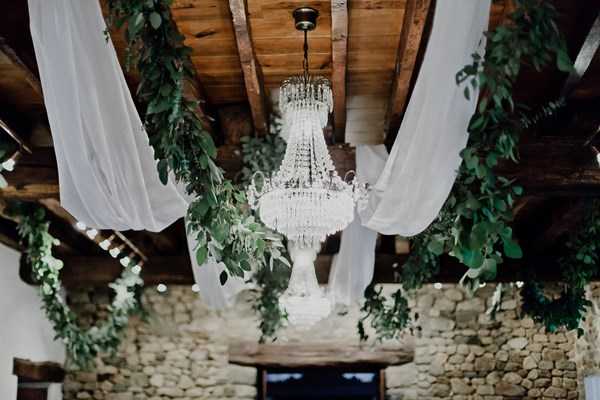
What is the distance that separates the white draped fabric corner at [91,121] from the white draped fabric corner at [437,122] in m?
1.15

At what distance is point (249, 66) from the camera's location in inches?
173

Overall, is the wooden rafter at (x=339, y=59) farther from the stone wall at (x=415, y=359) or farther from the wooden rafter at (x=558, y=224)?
the stone wall at (x=415, y=359)

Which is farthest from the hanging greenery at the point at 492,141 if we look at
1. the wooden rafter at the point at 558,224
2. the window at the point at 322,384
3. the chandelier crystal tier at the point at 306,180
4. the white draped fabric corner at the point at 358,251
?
the window at the point at 322,384

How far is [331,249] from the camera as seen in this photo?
831 centimetres

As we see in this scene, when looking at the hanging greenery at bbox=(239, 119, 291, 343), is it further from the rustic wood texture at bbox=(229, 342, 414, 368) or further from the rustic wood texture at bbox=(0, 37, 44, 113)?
the rustic wood texture at bbox=(0, 37, 44, 113)

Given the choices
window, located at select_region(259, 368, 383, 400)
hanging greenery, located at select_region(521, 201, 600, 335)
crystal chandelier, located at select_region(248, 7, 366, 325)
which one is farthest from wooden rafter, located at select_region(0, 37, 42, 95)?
window, located at select_region(259, 368, 383, 400)

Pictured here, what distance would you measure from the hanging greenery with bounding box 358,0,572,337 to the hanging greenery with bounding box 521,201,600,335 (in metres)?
2.89

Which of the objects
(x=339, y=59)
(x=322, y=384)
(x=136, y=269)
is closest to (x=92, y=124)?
(x=339, y=59)

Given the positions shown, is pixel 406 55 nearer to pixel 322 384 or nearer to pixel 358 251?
pixel 358 251

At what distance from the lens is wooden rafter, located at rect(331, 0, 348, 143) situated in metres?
3.77

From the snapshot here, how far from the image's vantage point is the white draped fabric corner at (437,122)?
2.73 m

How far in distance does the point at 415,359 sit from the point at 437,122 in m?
5.38

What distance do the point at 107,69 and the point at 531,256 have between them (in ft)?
17.4

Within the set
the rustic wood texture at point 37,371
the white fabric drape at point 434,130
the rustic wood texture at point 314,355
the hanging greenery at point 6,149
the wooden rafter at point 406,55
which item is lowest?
the rustic wood texture at point 37,371
